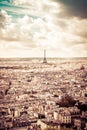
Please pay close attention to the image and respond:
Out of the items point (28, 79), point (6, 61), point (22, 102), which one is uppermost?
point (6, 61)

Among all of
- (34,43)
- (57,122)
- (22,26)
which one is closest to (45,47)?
(34,43)

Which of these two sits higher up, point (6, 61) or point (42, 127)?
point (6, 61)

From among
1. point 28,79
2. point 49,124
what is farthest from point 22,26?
point 49,124

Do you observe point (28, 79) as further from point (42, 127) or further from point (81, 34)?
point (81, 34)

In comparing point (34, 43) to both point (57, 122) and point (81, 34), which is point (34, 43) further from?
point (57, 122)

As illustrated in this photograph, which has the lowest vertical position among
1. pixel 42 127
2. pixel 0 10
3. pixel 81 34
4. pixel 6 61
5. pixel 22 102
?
pixel 42 127

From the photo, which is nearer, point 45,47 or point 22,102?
point 22,102
